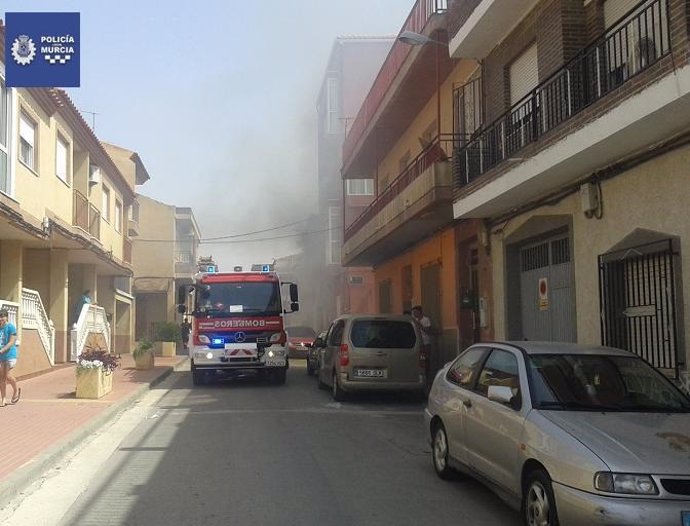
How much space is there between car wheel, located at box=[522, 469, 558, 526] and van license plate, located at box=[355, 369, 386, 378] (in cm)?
777

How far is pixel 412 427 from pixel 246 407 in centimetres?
345

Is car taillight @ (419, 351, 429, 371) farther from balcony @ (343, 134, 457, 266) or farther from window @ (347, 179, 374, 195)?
window @ (347, 179, 374, 195)

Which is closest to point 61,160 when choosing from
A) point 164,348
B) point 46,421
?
point 164,348

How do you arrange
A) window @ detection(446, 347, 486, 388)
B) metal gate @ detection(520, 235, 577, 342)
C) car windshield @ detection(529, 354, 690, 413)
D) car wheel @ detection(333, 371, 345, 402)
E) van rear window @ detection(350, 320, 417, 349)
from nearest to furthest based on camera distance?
car windshield @ detection(529, 354, 690, 413) < window @ detection(446, 347, 486, 388) < metal gate @ detection(520, 235, 577, 342) < van rear window @ detection(350, 320, 417, 349) < car wheel @ detection(333, 371, 345, 402)

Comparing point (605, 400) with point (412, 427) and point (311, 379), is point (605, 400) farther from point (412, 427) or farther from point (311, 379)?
point (311, 379)

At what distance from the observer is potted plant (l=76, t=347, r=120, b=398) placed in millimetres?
12555

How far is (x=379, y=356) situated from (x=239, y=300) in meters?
4.72

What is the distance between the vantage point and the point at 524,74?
1262cm

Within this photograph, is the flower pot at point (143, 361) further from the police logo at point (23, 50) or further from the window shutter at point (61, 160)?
the police logo at point (23, 50)

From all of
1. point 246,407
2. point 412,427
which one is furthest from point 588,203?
point 246,407

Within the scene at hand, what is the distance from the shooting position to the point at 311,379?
60.8ft

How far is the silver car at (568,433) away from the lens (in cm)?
414

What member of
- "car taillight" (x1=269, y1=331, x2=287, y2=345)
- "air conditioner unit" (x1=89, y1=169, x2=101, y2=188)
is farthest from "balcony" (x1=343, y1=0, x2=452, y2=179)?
"air conditioner unit" (x1=89, y1=169, x2=101, y2=188)

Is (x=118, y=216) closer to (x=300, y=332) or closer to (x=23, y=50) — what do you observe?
(x=300, y=332)
